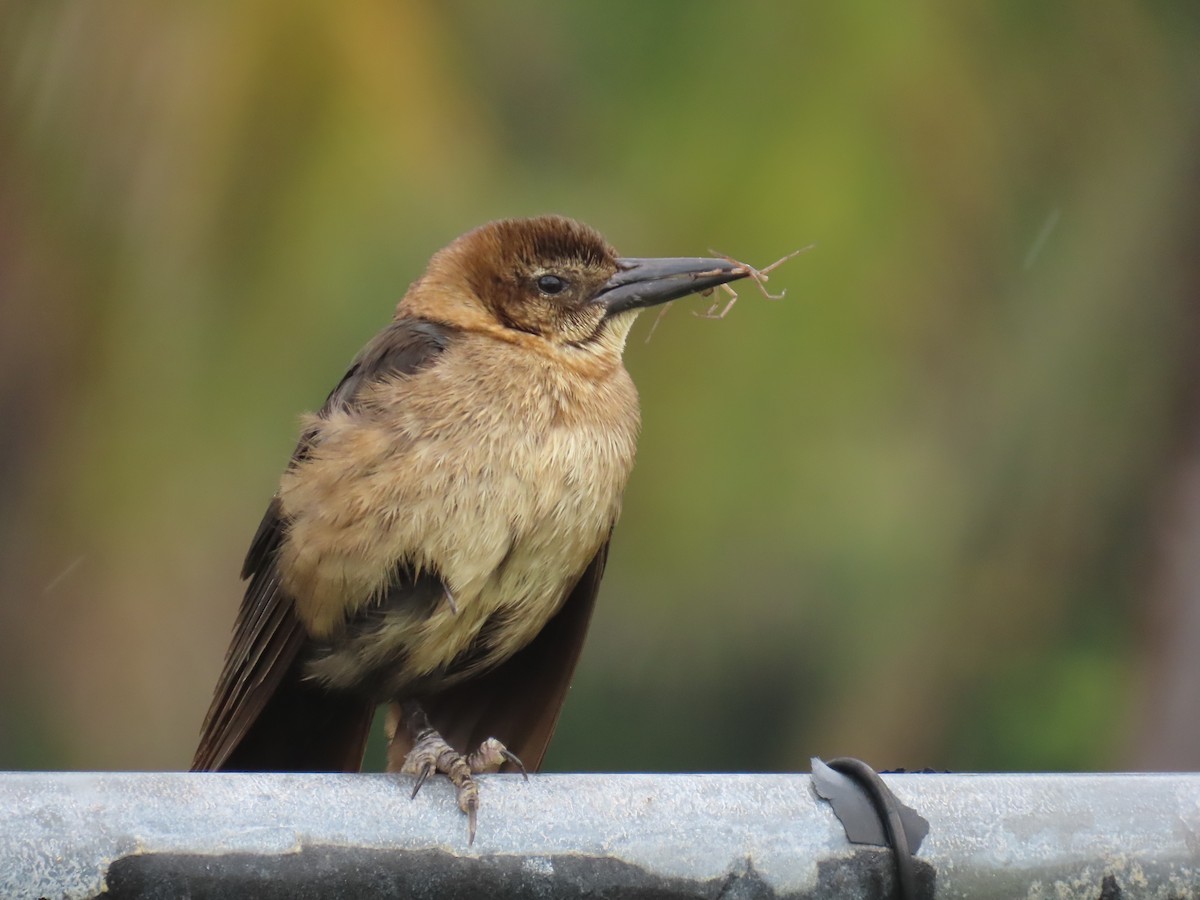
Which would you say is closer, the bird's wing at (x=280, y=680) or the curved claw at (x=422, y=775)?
the curved claw at (x=422, y=775)

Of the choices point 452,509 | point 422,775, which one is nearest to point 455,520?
point 452,509

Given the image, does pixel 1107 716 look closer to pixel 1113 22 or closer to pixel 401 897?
pixel 1113 22

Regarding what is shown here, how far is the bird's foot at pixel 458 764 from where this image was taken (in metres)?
1.88

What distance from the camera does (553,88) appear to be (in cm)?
616

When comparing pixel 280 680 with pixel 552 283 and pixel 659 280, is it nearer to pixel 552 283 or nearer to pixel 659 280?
pixel 552 283

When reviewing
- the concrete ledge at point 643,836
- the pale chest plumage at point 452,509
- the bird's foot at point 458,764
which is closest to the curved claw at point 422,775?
the bird's foot at point 458,764

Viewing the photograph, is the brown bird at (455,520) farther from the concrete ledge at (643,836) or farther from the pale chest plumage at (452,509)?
the concrete ledge at (643,836)

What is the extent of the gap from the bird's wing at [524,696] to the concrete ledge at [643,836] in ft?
4.82

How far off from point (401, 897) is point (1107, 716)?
4318mm

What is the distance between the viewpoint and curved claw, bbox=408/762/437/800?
1.99m

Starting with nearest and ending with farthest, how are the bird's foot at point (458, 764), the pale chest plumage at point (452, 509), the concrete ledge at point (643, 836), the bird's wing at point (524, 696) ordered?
the concrete ledge at point (643, 836) → the bird's foot at point (458, 764) → the pale chest plumage at point (452, 509) → the bird's wing at point (524, 696)

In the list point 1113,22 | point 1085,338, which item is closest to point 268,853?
point 1085,338

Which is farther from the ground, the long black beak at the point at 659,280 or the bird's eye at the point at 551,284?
the long black beak at the point at 659,280

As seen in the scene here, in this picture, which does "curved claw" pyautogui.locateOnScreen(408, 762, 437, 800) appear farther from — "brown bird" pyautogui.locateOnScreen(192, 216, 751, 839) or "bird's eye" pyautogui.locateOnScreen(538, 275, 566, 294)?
"bird's eye" pyautogui.locateOnScreen(538, 275, 566, 294)
